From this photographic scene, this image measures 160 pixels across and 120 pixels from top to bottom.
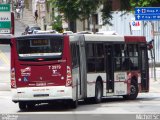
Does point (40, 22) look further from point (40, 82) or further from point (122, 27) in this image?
point (40, 82)

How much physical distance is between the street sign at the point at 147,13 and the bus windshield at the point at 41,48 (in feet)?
47.5

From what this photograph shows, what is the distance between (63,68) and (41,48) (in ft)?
3.28

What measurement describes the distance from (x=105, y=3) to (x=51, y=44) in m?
35.3

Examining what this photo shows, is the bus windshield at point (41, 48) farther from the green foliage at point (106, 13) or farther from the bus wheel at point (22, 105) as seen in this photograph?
the green foliage at point (106, 13)

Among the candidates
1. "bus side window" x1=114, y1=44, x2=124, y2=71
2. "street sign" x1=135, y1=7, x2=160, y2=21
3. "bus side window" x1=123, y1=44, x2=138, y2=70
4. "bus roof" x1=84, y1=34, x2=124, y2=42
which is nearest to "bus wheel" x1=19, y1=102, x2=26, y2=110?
"bus roof" x1=84, y1=34, x2=124, y2=42

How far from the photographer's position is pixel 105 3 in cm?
5719

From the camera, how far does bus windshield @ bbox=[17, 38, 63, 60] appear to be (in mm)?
22172

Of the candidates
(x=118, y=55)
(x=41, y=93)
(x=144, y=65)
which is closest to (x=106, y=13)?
(x=144, y=65)

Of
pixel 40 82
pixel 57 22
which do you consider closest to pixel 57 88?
pixel 40 82

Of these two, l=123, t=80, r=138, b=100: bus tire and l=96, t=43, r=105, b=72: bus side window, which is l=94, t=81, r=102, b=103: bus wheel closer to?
l=96, t=43, r=105, b=72: bus side window

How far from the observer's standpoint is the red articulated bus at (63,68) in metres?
22.0

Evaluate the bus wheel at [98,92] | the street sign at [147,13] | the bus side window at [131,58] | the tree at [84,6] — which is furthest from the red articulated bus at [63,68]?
the tree at [84,6]

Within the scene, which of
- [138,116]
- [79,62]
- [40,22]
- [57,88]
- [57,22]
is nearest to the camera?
[138,116]

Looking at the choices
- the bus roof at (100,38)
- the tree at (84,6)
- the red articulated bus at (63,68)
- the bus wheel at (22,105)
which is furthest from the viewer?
the tree at (84,6)
